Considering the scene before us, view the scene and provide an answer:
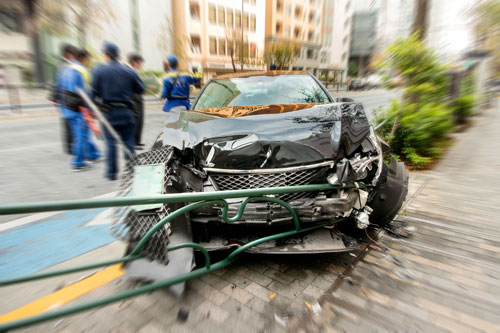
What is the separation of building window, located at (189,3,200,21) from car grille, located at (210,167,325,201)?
34.6 metres

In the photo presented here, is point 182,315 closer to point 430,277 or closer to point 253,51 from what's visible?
point 430,277

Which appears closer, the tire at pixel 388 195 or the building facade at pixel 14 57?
the tire at pixel 388 195

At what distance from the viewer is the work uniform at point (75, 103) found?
4.98 meters

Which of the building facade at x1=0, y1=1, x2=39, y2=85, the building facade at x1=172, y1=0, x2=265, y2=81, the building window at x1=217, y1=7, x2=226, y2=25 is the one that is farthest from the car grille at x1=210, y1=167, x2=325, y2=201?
the building window at x1=217, y1=7, x2=226, y2=25

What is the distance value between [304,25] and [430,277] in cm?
4744

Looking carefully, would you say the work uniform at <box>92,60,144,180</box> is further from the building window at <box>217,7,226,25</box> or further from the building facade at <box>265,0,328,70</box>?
the building facade at <box>265,0,328,70</box>

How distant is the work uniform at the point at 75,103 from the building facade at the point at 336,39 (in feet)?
144

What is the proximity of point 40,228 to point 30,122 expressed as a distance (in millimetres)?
9629

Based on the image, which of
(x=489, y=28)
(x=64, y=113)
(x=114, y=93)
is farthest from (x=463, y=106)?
(x=64, y=113)

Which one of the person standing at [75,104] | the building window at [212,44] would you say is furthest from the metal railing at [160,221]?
the building window at [212,44]

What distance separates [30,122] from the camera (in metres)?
10.8

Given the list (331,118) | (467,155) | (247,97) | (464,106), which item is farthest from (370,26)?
(331,118)

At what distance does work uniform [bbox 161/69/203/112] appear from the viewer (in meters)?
5.83

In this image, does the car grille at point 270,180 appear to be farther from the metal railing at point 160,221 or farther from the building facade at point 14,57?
the building facade at point 14,57
